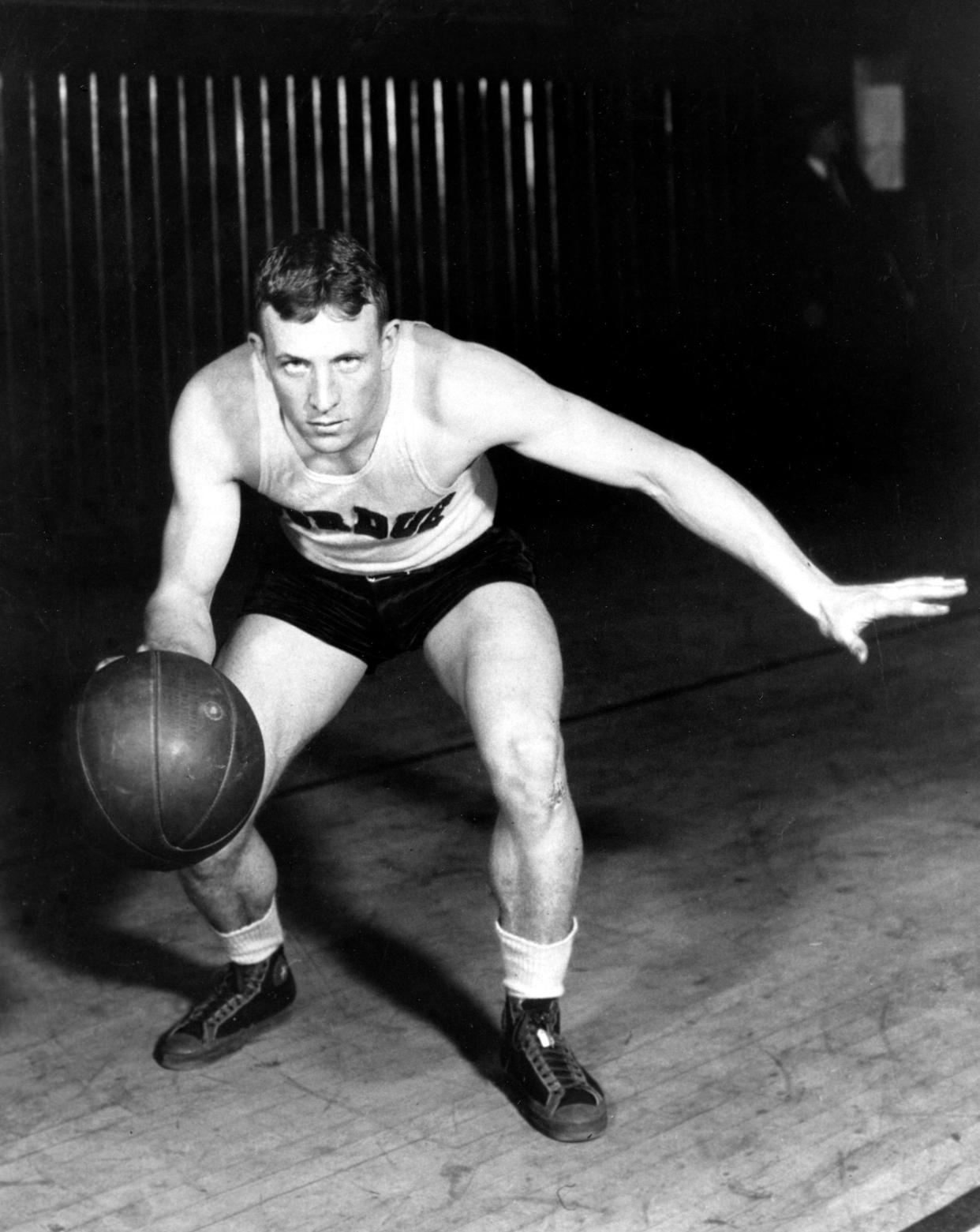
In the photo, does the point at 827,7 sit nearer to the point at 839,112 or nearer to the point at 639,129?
the point at 839,112

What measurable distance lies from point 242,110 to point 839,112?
176 inches

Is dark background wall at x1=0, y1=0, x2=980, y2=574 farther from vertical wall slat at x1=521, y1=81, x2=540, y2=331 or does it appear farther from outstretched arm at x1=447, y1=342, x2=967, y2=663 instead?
outstretched arm at x1=447, y1=342, x2=967, y2=663

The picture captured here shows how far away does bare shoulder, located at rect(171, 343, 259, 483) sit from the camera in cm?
299

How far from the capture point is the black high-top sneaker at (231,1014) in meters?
3.05

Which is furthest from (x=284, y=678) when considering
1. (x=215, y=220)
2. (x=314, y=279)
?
(x=215, y=220)

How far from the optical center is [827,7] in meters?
12.0

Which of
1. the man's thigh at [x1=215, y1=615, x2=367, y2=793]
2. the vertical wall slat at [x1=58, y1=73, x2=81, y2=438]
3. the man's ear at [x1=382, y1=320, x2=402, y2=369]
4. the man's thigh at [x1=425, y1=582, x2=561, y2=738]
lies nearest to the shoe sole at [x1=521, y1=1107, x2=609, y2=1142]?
the man's thigh at [x1=425, y1=582, x2=561, y2=738]

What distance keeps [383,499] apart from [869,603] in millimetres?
925

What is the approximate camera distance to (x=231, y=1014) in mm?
3123

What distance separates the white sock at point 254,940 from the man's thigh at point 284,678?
1.01ft

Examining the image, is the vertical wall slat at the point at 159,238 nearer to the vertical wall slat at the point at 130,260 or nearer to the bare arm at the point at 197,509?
the vertical wall slat at the point at 130,260

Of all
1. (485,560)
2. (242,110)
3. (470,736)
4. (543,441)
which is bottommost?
(470,736)

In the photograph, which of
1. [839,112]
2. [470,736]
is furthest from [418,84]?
[470,736]

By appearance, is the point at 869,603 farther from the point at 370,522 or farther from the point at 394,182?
the point at 394,182
